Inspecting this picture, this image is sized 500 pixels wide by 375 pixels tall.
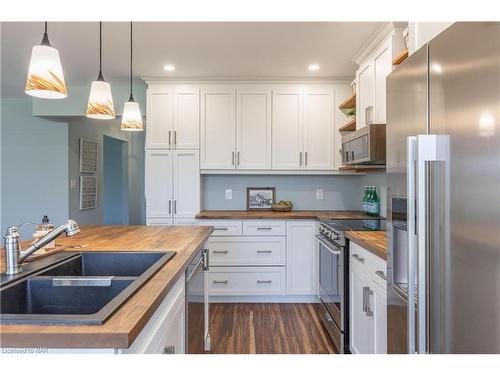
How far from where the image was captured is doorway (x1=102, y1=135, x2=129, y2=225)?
6.52 metres

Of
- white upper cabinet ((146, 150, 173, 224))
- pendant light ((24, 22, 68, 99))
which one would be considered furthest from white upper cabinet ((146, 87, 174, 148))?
pendant light ((24, 22, 68, 99))

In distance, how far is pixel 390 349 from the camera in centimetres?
141

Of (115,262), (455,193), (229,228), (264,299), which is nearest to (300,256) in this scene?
(264,299)

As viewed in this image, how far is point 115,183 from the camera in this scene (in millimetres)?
6547

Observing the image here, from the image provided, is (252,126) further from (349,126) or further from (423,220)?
(423,220)

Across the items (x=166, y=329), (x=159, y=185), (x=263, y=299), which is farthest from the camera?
(x=159, y=185)

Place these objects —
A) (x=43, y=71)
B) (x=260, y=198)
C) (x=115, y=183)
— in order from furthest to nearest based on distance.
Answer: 1. (x=115, y=183)
2. (x=260, y=198)
3. (x=43, y=71)

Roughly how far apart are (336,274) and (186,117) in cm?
236

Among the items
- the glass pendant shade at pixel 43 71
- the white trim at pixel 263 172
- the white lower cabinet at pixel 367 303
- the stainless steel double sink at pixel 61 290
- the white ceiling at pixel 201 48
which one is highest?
the white ceiling at pixel 201 48

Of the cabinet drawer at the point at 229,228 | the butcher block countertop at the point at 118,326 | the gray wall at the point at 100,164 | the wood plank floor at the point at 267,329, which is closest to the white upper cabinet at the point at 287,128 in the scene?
the cabinet drawer at the point at 229,228

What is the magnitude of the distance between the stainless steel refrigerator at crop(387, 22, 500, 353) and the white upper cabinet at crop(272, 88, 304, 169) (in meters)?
2.59

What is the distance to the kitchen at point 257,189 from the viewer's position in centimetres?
88

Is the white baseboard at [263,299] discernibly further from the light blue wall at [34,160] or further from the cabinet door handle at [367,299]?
the light blue wall at [34,160]

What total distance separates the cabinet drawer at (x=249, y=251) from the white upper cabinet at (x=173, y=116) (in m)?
1.16
